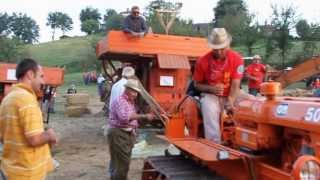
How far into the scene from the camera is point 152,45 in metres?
13.1

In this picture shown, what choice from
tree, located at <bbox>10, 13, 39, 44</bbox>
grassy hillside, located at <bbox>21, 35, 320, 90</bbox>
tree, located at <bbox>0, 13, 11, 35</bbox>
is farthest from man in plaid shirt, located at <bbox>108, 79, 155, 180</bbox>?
tree, located at <bbox>10, 13, 39, 44</bbox>

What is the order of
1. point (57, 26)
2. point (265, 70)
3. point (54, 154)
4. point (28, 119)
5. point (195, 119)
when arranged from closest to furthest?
point (28, 119) → point (195, 119) → point (54, 154) → point (265, 70) → point (57, 26)

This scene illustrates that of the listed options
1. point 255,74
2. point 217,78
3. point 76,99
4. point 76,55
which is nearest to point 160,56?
point 255,74

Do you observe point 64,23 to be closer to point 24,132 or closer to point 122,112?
point 122,112

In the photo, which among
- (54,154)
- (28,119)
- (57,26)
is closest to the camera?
(28,119)

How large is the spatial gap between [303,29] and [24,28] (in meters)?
58.6

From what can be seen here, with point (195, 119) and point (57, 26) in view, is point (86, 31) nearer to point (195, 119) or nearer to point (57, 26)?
point (57, 26)

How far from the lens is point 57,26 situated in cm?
9931

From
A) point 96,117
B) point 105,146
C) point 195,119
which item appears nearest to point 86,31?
point 96,117

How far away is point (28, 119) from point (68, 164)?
5.96 meters

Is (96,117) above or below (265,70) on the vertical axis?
below

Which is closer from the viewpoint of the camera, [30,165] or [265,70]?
[30,165]

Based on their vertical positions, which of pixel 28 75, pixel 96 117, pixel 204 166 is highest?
pixel 28 75

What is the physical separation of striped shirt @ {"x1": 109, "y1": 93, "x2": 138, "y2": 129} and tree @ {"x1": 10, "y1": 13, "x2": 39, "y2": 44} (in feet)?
273
